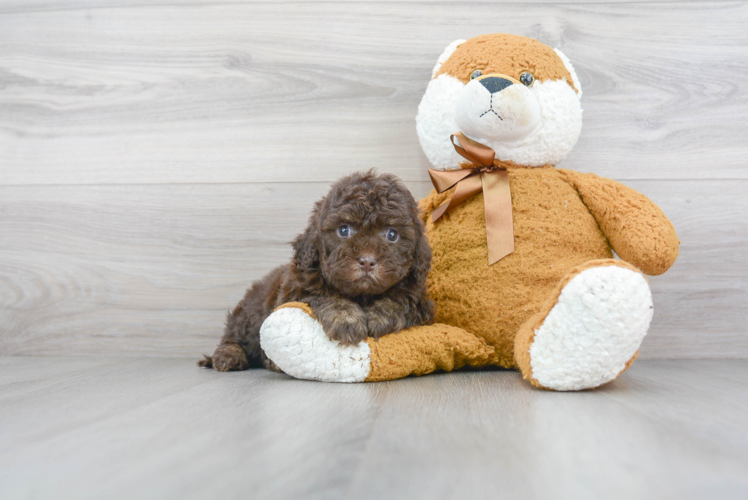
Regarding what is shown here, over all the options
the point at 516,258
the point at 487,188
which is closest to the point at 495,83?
the point at 487,188

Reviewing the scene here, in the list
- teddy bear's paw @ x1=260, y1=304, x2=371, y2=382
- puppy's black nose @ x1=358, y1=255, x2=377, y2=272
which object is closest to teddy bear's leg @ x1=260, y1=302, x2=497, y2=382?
teddy bear's paw @ x1=260, y1=304, x2=371, y2=382

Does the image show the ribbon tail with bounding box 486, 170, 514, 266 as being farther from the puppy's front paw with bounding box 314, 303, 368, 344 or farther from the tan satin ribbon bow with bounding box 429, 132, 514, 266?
the puppy's front paw with bounding box 314, 303, 368, 344

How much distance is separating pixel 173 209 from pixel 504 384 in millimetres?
1063

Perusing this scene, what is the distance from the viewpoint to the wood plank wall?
1.49 metres

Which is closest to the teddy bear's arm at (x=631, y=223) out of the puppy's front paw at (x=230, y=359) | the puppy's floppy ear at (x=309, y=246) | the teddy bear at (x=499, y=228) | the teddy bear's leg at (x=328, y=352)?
the teddy bear at (x=499, y=228)

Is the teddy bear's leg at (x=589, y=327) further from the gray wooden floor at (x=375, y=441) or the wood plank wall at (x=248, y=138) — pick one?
the wood plank wall at (x=248, y=138)

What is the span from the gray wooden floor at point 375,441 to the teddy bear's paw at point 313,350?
0.03m


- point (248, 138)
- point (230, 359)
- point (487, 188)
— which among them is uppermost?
point (248, 138)

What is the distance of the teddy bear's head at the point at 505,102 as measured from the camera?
1130mm

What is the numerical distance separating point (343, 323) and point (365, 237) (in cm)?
17

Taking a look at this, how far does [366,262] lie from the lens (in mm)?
1004

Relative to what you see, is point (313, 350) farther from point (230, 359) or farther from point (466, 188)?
point (466, 188)

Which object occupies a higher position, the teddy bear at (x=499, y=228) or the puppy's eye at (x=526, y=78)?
the puppy's eye at (x=526, y=78)

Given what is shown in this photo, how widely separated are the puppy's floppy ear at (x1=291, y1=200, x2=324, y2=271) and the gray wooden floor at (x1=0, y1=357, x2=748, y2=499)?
9.2 inches
